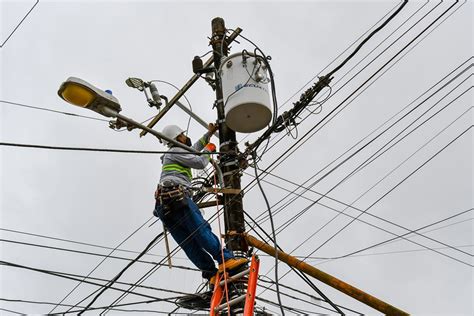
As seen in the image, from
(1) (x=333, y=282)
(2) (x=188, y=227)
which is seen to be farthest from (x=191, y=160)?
(1) (x=333, y=282)

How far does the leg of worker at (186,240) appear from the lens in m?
4.46

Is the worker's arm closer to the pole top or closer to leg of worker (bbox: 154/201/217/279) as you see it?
leg of worker (bbox: 154/201/217/279)

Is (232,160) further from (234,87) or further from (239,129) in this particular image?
(234,87)

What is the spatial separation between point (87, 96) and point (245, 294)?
2.10 meters

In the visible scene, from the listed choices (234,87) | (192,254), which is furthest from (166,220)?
(234,87)

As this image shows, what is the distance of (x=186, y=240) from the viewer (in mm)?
4477

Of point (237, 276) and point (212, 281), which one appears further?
point (212, 281)

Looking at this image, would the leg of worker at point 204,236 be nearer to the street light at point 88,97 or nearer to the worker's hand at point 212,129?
the worker's hand at point 212,129

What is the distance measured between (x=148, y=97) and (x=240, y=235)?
2545 millimetres

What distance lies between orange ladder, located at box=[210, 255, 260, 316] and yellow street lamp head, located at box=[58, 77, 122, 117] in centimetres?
174

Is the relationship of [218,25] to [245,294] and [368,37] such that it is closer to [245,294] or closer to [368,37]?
[368,37]

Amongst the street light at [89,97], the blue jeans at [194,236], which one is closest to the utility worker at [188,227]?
the blue jeans at [194,236]

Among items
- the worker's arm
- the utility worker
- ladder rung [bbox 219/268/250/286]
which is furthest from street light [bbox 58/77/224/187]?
ladder rung [bbox 219/268/250/286]

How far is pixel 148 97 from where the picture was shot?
620cm
